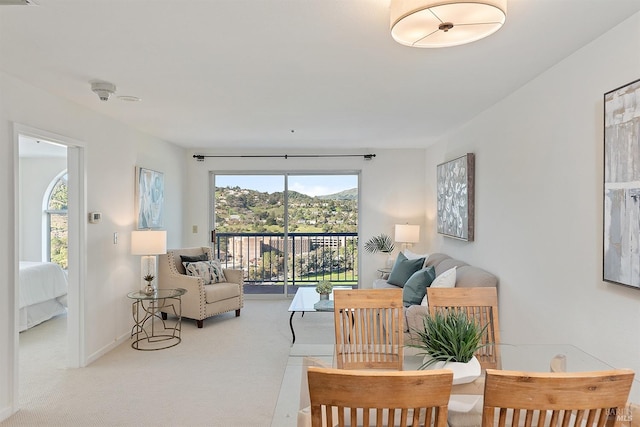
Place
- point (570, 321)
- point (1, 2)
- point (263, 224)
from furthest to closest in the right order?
point (263, 224), point (570, 321), point (1, 2)

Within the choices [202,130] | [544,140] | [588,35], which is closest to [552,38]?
[588,35]

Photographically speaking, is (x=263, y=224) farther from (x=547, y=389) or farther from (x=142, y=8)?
(x=547, y=389)

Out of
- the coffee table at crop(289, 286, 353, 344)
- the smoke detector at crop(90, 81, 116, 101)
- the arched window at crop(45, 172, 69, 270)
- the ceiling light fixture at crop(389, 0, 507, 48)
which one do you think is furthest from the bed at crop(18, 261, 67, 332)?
the ceiling light fixture at crop(389, 0, 507, 48)

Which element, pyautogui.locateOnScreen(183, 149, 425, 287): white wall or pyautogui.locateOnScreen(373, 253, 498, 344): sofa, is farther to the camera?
pyautogui.locateOnScreen(183, 149, 425, 287): white wall

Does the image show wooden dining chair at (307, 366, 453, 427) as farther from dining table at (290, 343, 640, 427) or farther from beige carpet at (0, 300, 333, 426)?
beige carpet at (0, 300, 333, 426)

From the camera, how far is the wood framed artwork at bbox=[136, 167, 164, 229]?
185 inches

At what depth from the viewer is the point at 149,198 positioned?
4.96 m

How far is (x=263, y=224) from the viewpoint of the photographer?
6578 mm

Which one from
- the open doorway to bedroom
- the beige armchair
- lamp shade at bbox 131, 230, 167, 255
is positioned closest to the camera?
the open doorway to bedroom

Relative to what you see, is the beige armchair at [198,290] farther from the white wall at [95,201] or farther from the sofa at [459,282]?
the sofa at [459,282]

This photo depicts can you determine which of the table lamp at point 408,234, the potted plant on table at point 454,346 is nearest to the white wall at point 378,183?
the table lamp at point 408,234

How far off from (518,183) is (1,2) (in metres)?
3.41

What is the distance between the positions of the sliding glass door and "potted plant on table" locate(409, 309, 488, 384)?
4.82 metres

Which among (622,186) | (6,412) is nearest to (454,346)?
(622,186)
